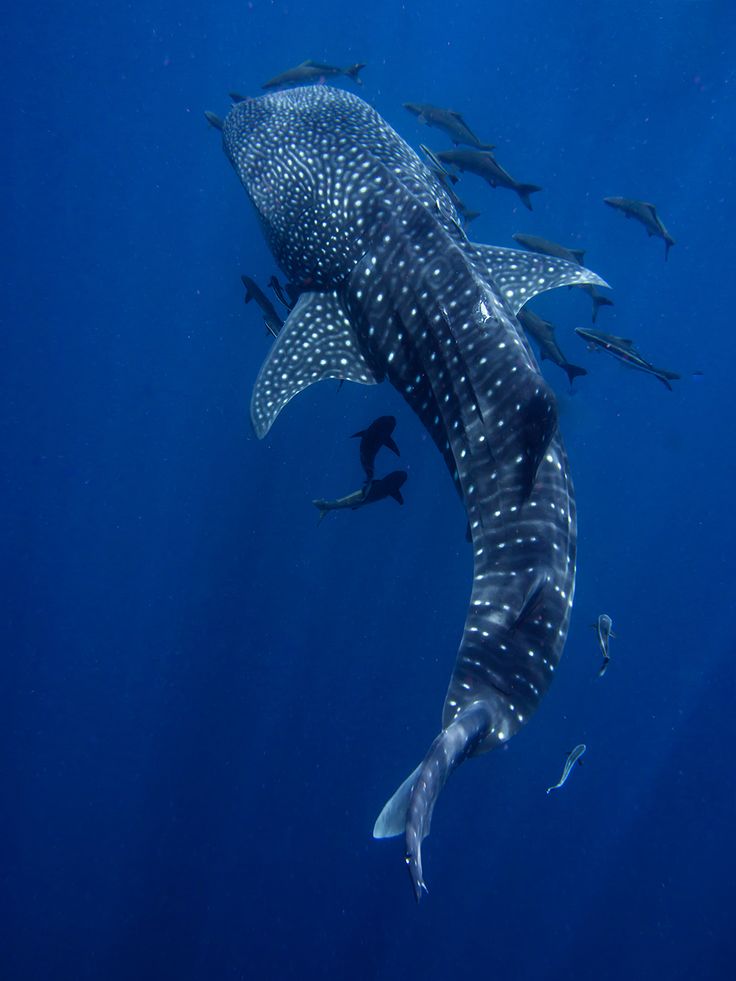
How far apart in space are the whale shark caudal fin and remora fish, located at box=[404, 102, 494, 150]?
287 inches

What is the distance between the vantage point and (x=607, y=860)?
1661 cm

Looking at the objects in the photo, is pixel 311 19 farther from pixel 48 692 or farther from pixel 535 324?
pixel 48 692

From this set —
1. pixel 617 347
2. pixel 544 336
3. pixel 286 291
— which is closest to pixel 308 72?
pixel 286 291

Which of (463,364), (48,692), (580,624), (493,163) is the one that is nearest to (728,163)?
(580,624)

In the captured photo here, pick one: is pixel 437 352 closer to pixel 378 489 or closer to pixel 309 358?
pixel 309 358

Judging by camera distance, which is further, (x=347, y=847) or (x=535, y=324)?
(x=347, y=847)

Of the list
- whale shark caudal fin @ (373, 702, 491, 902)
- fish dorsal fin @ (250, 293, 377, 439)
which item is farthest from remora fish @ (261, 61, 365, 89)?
whale shark caudal fin @ (373, 702, 491, 902)

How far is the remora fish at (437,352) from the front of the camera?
350 cm

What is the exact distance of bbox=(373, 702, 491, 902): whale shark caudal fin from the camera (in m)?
2.49

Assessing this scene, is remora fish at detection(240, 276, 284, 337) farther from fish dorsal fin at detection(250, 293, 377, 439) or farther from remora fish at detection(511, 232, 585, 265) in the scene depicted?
remora fish at detection(511, 232, 585, 265)

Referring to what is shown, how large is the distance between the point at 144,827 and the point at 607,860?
1195 cm

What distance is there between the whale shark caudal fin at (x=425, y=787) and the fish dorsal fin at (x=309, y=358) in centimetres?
310

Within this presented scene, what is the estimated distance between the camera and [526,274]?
5.27m

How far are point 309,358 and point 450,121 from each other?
4.78 meters
